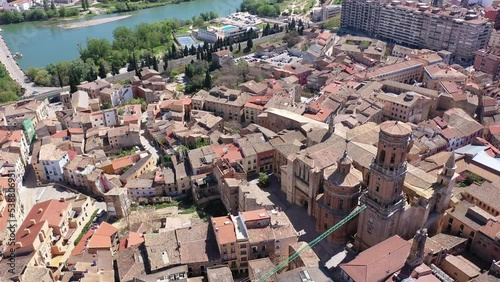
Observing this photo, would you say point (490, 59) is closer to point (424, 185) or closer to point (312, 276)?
point (424, 185)

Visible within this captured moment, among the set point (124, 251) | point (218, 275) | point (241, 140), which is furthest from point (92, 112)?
point (218, 275)

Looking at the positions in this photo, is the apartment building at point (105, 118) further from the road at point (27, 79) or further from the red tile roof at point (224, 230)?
the red tile roof at point (224, 230)

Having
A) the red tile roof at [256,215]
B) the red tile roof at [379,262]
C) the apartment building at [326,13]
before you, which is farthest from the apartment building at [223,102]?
the apartment building at [326,13]

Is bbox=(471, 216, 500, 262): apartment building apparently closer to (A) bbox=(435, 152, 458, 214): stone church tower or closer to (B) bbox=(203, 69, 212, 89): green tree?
(A) bbox=(435, 152, 458, 214): stone church tower

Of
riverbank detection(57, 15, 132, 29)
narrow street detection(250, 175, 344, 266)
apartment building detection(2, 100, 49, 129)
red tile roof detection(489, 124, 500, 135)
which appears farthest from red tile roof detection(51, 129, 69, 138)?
riverbank detection(57, 15, 132, 29)

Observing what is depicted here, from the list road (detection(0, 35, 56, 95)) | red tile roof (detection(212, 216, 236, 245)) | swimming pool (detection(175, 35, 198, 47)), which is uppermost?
swimming pool (detection(175, 35, 198, 47))

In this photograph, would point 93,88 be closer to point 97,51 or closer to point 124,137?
point 124,137
